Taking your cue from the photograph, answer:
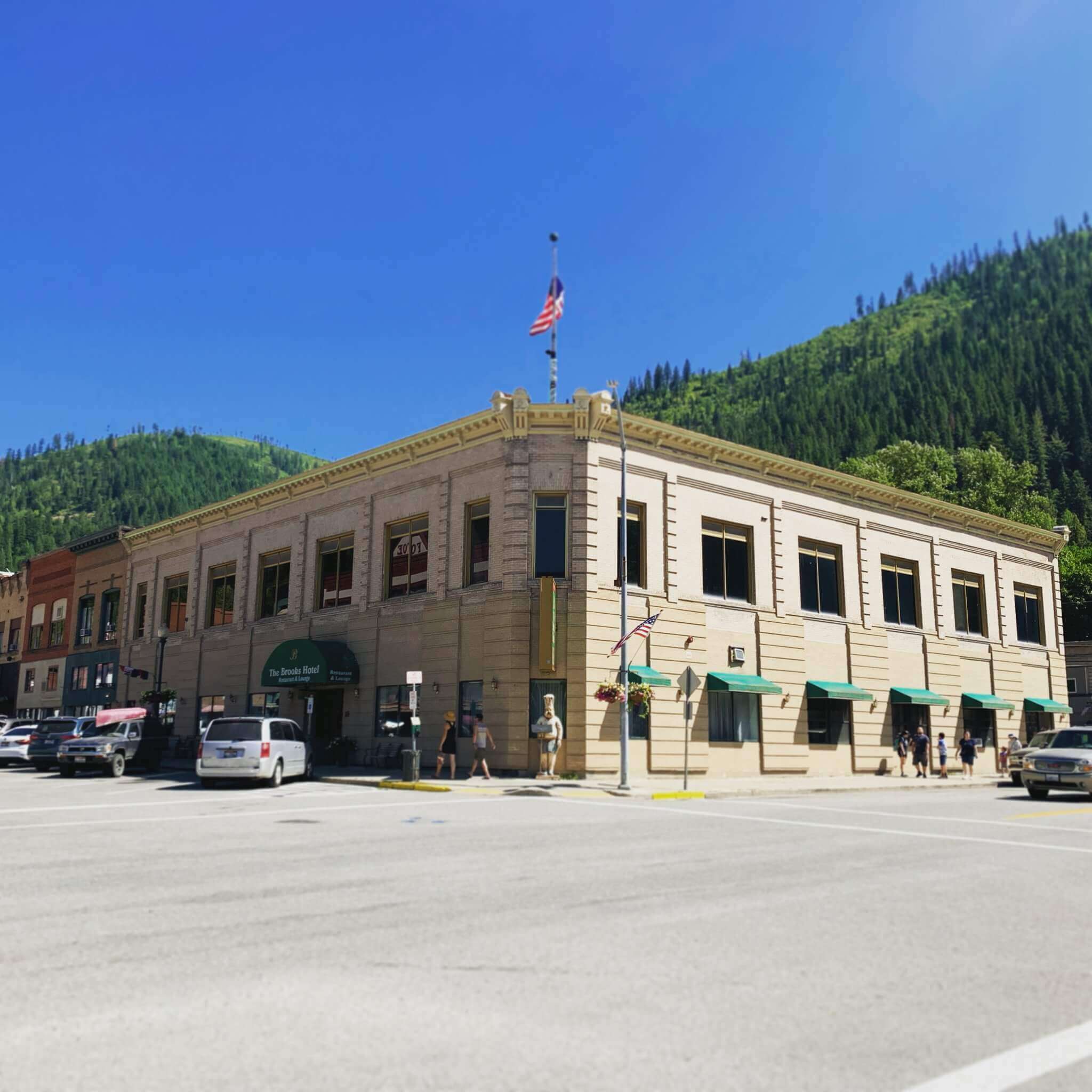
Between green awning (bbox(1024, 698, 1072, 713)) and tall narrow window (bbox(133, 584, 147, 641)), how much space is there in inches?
1577

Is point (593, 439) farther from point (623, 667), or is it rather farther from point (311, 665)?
point (311, 665)

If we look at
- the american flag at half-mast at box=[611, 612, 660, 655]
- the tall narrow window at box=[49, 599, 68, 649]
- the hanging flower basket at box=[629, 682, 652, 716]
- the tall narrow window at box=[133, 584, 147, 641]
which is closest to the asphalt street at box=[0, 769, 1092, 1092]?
the american flag at half-mast at box=[611, 612, 660, 655]

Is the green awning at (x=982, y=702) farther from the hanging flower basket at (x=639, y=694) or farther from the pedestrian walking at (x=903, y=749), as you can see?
the hanging flower basket at (x=639, y=694)

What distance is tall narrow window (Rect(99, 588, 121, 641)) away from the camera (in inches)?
1977

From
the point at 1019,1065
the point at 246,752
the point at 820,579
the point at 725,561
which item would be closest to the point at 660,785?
the point at 725,561

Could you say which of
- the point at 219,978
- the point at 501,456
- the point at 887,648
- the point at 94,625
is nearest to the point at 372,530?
the point at 501,456

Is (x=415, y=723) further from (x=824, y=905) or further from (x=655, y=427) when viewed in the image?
(x=824, y=905)

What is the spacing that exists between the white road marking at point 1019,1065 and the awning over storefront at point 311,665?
2856cm

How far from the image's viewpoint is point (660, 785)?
88.0 feet

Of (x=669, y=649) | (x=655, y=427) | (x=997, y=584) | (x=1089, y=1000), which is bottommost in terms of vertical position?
(x=1089, y=1000)

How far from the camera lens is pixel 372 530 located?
1362 inches

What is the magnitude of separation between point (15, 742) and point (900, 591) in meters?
35.4

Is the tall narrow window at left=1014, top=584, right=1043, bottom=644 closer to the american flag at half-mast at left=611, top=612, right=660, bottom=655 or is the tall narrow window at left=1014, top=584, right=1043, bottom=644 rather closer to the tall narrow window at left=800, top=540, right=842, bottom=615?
the tall narrow window at left=800, top=540, right=842, bottom=615

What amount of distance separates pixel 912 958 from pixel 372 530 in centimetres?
2889
